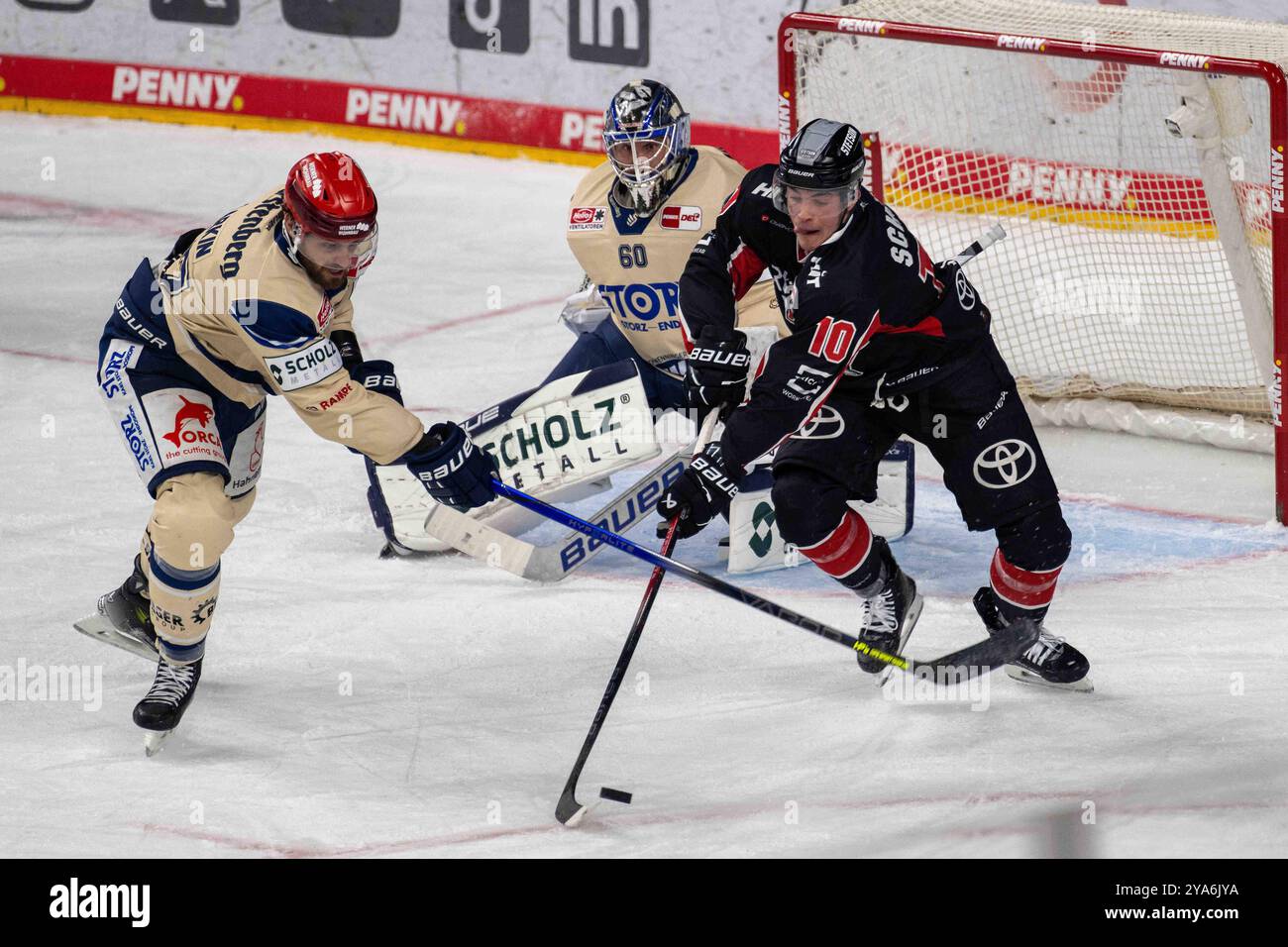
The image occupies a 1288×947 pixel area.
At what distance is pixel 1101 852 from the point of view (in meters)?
3.34

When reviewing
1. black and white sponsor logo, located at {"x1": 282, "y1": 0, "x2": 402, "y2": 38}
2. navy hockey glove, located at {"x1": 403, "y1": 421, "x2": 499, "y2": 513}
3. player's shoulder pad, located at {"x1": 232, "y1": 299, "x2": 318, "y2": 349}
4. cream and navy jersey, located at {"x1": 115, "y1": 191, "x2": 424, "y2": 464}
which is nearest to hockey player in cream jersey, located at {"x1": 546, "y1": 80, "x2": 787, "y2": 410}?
cream and navy jersey, located at {"x1": 115, "y1": 191, "x2": 424, "y2": 464}

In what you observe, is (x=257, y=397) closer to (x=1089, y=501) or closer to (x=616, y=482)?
(x=616, y=482)

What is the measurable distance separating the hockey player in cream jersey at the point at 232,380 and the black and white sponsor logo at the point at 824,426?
73cm

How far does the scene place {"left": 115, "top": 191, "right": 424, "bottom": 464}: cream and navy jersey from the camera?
362 centimetres

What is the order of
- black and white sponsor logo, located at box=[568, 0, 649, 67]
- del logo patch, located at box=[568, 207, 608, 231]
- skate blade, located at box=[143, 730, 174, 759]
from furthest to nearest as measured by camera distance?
black and white sponsor logo, located at box=[568, 0, 649, 67] < del logo patch, located at box=[568, 207, 608, 231] < skate blade, located at box=[143, 730, 174, 759]

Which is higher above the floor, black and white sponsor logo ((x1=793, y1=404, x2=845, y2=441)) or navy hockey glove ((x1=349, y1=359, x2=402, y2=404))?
navy hockey glove ((x1=349, y1=359, x2=402, y2=404))

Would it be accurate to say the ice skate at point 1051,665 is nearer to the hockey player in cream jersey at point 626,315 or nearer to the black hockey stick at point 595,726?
the black hockey stick at point 595,726

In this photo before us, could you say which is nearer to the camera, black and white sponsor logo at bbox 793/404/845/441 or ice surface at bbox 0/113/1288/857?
ice surface at bbox 0/113/1288/857

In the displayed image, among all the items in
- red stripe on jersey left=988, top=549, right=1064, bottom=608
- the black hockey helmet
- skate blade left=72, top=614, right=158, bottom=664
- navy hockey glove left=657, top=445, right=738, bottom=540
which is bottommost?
skate blade left=72, top=614, right=158, bottom=664

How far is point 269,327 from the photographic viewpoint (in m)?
3.61

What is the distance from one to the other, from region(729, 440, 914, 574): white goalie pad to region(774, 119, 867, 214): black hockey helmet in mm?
1345

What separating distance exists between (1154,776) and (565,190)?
19.3ft

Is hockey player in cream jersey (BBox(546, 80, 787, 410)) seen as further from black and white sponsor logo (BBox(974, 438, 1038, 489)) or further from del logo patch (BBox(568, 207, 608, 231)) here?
black and white sponsor logo (BBox(974, 438, 1038, 489))

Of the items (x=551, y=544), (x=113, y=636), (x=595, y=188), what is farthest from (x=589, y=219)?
(x=113, y=636)
